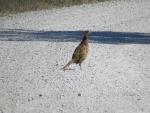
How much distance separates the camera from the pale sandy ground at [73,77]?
31.6ft

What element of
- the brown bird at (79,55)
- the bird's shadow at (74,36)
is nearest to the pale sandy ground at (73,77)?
the brown bird at (79,55)

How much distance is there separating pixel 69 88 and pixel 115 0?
1917 centimetres

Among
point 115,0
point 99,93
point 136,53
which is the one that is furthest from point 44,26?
point 99,93

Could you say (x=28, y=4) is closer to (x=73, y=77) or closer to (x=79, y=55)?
(x=79, y=55)

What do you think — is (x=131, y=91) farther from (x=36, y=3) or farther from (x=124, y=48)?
(x=36, y=3)

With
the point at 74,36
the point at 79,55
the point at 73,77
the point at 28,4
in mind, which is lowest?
the point at 73,77

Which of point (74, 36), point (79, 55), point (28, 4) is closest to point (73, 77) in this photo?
point (79, 55)

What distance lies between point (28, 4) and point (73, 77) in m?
15.6

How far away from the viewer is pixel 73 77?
1205 centimetres

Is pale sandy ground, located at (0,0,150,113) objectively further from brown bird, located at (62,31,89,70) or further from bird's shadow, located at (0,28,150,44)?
bird's shadow, located at (0,28,150,44)

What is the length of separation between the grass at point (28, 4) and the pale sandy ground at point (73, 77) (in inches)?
194

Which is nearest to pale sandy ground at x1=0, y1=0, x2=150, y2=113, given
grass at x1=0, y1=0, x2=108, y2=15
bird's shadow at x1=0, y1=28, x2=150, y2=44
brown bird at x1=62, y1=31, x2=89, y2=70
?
brown bird at x1=62, y1=31, x2=89, y2=70

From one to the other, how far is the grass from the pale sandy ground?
4.92 metres

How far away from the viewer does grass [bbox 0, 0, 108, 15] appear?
1031 inches
